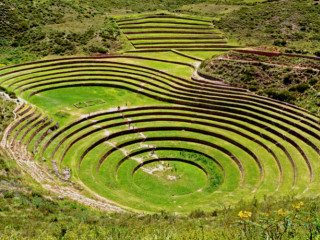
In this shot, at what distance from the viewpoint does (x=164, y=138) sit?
107ft

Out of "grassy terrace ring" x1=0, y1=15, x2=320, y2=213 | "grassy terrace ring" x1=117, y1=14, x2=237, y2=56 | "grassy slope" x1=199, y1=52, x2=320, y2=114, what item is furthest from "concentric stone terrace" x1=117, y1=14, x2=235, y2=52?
"grassy slope" x1=199, y1=52, x2=320, y2=114

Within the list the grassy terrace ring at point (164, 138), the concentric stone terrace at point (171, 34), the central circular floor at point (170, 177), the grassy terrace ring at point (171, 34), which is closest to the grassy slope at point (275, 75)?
the grassy terrace ring at point (164, 138)

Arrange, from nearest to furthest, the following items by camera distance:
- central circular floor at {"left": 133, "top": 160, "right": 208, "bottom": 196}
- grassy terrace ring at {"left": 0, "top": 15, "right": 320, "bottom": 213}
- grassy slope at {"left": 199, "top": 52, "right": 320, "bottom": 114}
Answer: grassy terrace ring at {"left": 0, "top": 15, "right": 320, "bottom": 213} < central circular floor at {"left": 133, "top": 160, "right": 208, "bottom": 196} < grassy slope at {"left": 199, "top": 52, "right": 320, "bottom": 114}

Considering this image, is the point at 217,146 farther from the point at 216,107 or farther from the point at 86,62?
the point at 86,62

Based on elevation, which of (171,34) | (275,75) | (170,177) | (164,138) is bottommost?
(170,177)

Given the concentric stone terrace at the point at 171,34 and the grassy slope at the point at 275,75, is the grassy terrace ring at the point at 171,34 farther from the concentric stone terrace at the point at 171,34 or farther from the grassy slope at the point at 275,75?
the grassy slope at the point at 275,75

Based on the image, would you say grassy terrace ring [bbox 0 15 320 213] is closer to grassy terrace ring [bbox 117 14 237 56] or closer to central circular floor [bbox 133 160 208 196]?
central circular floor [bbox 133 160 208 196]

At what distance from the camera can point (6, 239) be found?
11484 millimetres

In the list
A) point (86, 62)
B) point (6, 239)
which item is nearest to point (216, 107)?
point (86, 62)

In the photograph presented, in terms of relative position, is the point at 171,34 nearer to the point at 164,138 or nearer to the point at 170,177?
the point at 164,138

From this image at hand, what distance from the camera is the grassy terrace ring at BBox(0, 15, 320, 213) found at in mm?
25109

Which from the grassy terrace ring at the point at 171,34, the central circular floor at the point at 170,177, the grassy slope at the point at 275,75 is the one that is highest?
the grassy terrace ring at the point at 171,34

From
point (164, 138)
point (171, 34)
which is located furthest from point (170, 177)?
point (171, 34)

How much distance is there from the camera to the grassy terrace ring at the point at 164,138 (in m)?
25.1
